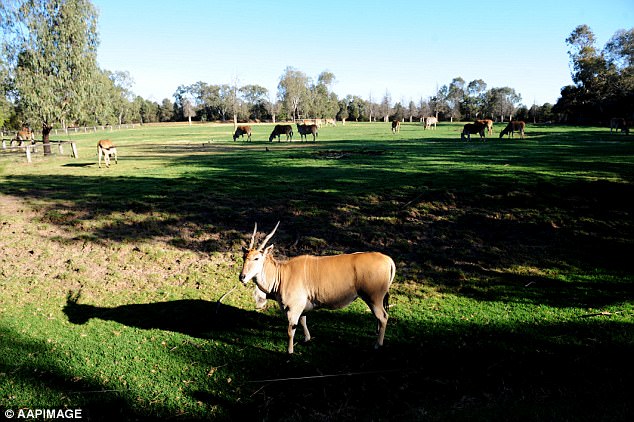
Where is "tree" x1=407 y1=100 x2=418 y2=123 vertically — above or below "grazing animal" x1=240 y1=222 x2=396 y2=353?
above

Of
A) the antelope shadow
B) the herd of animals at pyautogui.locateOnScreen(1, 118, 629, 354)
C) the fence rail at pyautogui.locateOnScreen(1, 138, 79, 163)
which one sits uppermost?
the fence rail at pyautogui.locateOnScreen(1, 138, 79, 163)

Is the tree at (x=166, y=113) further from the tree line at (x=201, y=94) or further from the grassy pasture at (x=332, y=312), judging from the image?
the grassy pasture at (x=332, y=312)

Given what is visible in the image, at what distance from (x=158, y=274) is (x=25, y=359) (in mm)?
3440

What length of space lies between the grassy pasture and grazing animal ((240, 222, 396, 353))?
2.65ft

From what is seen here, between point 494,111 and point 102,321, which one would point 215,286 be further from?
point 494,111

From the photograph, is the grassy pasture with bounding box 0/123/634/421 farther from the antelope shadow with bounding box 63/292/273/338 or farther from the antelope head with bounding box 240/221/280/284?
the antelope head with bounding box 240/221/280/284

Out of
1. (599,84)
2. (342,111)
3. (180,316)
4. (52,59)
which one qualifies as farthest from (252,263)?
(342,111)

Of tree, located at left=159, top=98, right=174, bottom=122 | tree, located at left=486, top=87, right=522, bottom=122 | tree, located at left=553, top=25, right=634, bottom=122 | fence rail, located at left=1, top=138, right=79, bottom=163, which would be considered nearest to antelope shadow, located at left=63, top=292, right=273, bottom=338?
fence rail, located at left=1, top=138, right=79, bottom=163

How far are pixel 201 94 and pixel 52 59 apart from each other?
471ft

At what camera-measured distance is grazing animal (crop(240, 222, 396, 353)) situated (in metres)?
6.34

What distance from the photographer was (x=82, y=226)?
1244 centimetres

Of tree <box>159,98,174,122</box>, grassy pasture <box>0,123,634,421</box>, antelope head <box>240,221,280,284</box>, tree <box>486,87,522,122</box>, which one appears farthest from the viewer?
tree <box>159,98,174,122</box>

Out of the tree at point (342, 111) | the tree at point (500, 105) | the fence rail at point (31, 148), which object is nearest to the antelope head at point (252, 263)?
Answer: the fence rail at point (31, 148)

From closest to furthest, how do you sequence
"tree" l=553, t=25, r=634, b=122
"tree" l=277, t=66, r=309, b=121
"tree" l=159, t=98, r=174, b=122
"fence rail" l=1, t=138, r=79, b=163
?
1. "fence rail" l=1, t=138, r=79, b=163
2. "tree" l=553, t=25, r=634, b=122
3. "tree" l=277, t=66, r=309, b=121
4. "tree" l=159, t=98, r=174, b=122
